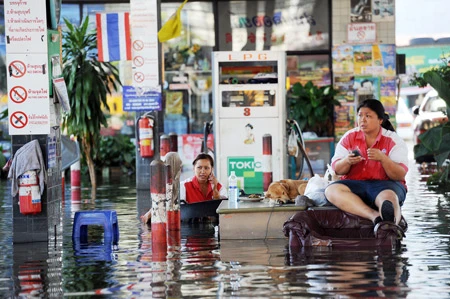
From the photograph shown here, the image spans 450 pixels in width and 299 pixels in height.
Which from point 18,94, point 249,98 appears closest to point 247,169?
point 249,98

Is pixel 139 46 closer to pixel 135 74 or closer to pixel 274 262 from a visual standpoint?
pixel 135 74

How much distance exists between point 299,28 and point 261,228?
42.9 feet

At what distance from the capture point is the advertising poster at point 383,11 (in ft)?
74.6

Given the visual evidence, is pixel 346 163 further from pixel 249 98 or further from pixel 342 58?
pixel 342 58

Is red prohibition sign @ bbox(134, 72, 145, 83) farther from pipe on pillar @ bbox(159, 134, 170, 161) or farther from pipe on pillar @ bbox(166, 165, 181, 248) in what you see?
pipe on pillar @ bbox(166, 165, 181, 248)

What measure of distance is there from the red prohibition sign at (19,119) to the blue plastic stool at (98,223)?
3.49 ft

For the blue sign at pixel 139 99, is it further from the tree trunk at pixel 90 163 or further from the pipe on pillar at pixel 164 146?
the pipe on pillar at pixel 164 146

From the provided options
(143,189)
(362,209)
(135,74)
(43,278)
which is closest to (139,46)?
(135,74)

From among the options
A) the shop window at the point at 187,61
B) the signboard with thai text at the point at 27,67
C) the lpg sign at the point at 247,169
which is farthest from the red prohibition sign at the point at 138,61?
the signboard with thai text at the point at 27,67

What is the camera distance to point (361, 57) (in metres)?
22.7

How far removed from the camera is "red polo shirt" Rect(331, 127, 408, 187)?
32.7 feet

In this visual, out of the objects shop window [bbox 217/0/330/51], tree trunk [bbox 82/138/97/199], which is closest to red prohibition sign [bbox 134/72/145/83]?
tree trunk [bbox 82/138/97/199]

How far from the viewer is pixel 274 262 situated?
28.2ft

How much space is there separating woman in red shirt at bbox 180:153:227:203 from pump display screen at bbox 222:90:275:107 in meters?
4.22
